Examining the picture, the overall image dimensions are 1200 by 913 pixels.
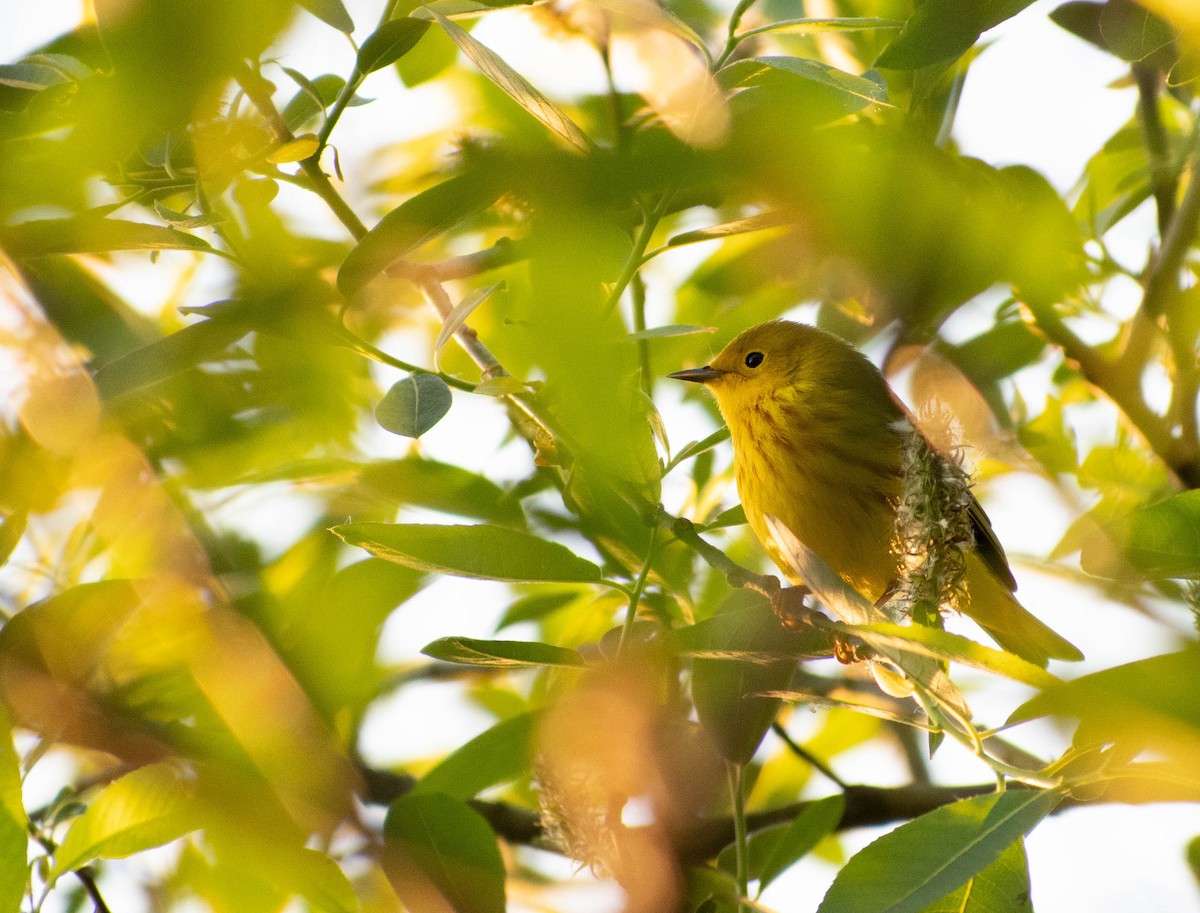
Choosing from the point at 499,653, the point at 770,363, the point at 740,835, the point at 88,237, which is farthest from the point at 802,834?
the point at 770,363

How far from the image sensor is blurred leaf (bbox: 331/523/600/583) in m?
1.39

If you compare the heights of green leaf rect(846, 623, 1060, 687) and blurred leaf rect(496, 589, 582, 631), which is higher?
green leaf rect(846, 623, 1060, 687)

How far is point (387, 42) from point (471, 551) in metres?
0.66

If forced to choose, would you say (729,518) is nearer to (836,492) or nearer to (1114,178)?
(836,492)

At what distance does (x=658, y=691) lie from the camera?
177cm

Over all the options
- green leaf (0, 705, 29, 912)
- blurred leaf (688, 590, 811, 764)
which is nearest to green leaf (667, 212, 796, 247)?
blurred leaf (688, 590, 811, 764)

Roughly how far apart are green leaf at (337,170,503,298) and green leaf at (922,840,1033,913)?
957mm

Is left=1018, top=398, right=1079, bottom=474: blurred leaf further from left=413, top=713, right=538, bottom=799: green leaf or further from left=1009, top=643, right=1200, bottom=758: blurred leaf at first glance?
left=1009, top=643, right=1200, bottom=758: blurred leaf

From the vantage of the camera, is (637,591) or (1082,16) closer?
(637,591)

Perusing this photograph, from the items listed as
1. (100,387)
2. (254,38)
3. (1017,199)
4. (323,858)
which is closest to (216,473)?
(100,387)

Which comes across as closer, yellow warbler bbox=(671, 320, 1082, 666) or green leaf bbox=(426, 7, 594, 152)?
green leaf bbox=(426, 7, 594, 152)

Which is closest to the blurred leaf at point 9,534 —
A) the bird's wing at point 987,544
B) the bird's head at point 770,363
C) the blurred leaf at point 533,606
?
the blurred leaf at point 533,606

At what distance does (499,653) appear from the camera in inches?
55.6

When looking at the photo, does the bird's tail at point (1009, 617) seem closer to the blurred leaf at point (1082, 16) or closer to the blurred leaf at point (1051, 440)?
the blurred leaf at point (1051, 440)
